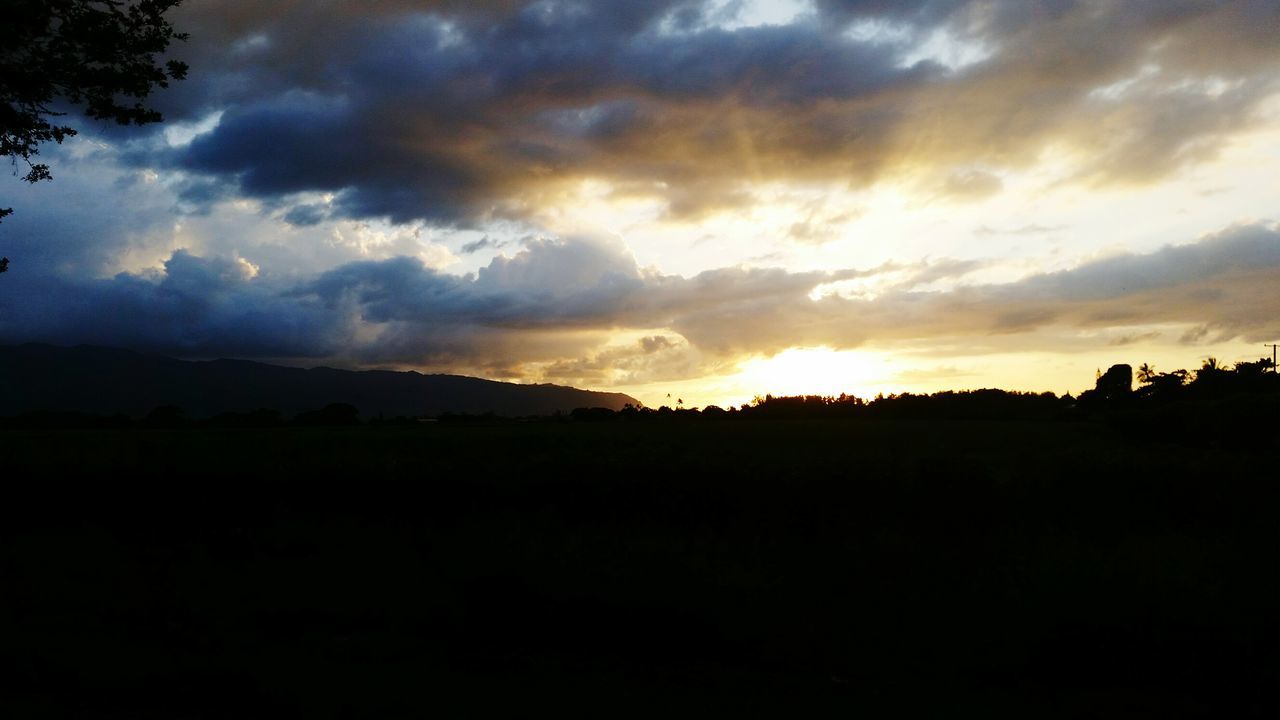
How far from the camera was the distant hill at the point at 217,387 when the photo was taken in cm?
12756

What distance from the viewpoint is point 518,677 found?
25.2 ft

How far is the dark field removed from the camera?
24.4 feet

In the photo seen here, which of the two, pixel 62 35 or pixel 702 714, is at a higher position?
pixel 62 35

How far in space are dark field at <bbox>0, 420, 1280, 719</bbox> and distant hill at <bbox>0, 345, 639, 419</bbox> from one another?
107 meters

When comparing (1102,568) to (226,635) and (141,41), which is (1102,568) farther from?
(141,41)

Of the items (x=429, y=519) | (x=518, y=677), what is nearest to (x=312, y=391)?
(x=429, y=519)

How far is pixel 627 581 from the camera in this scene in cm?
1002

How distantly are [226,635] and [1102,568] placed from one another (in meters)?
10.2

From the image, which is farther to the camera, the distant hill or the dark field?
the distant hill

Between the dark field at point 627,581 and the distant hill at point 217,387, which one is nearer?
the dark field at point 627,581

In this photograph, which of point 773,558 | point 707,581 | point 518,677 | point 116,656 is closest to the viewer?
point 518,677

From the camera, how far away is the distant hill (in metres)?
128

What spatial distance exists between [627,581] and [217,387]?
146 metres

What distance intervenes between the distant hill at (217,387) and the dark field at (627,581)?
10664 cm
